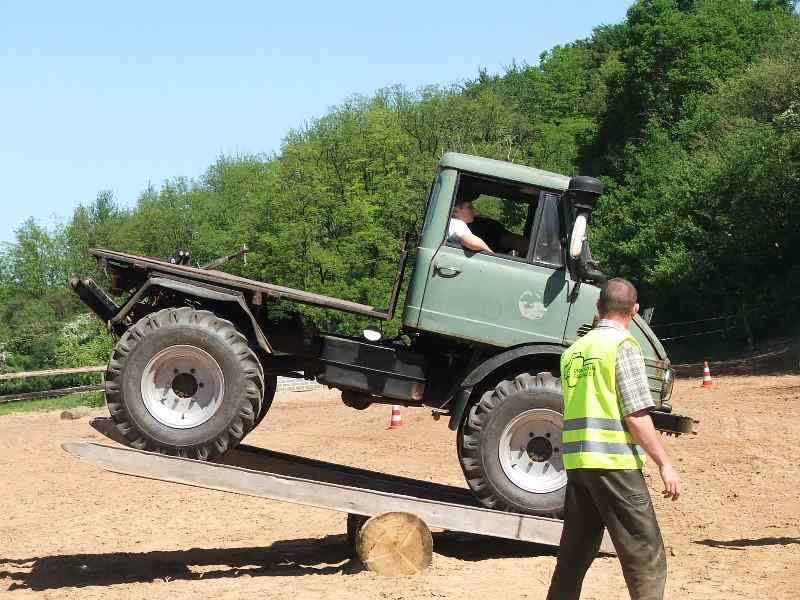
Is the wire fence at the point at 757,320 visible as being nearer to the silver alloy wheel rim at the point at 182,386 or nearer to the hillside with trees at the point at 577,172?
the hillside with trees at the point at 577,172

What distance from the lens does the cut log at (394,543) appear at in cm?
857

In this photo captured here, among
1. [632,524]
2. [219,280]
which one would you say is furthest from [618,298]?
[219,280]

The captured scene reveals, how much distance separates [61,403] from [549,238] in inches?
1194

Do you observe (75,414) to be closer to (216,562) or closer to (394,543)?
(216,562)

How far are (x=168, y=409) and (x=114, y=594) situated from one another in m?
1.48

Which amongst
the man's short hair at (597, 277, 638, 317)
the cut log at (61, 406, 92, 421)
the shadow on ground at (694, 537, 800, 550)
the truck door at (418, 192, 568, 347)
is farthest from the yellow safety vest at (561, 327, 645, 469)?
the cut log at (61, 406, 92, 421)

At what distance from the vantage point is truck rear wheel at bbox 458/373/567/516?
28.3 feet

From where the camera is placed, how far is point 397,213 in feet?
155

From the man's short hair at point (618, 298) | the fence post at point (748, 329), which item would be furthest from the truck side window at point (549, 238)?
the fence post at point (748, 329)

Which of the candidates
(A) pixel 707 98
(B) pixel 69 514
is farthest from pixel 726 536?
(A) pixel 707 98

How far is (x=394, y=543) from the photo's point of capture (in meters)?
8.57

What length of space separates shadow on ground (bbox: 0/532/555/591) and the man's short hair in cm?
387

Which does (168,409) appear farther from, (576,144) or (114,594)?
(576,144)

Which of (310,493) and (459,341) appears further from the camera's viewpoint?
(459,341)
